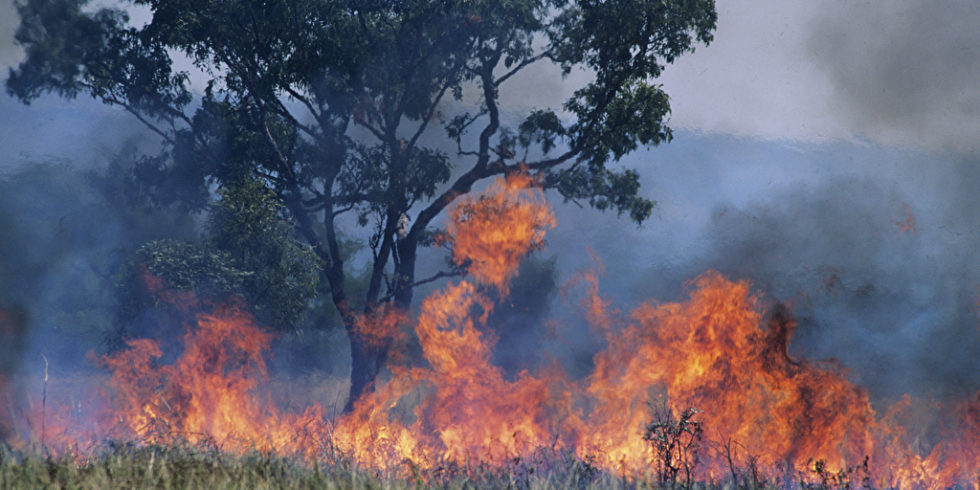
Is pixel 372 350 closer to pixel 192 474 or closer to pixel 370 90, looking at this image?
pixel 370 90

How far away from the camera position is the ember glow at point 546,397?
1738 cm

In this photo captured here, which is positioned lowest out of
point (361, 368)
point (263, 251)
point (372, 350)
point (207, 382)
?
point (207, 382)

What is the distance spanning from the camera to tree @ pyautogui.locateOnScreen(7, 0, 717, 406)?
2175cm

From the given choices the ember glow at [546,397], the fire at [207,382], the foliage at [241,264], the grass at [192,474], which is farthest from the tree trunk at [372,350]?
the grass at [192,474]

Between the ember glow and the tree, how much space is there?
1630mm

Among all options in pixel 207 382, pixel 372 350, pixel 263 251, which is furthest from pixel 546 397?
pixel 207 382

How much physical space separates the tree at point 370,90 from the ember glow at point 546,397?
1.63 m

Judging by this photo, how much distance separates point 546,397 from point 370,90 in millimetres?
10548

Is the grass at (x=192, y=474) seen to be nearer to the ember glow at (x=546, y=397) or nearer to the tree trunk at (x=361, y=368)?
the ember glow at (x=546, y=397)

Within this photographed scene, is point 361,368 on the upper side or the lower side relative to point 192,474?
upper

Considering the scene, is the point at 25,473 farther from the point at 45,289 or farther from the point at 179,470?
the point at 45,289

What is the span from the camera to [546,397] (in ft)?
67.8

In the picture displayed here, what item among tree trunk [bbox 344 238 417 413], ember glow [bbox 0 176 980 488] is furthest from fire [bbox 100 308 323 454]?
tree trunk [bbox 344 238 417 413]

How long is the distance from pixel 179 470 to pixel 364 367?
13.5 meters
